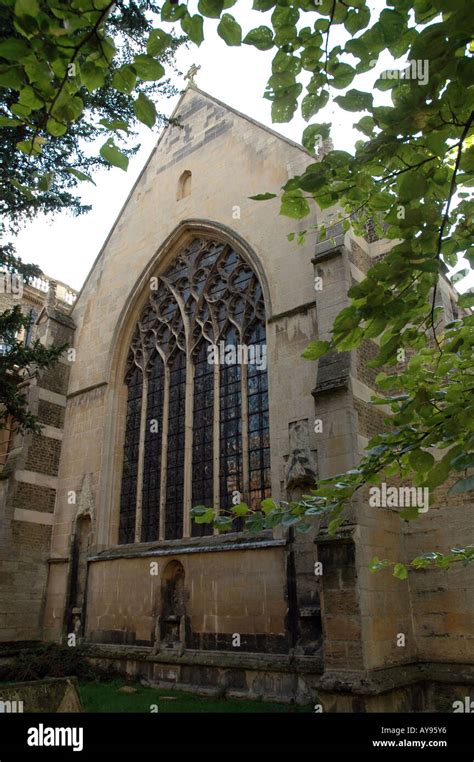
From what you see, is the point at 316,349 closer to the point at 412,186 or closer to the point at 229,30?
the point at 412,186

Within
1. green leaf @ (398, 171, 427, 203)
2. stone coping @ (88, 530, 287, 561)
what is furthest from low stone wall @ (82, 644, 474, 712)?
green leaf @ (398, 171, 427, 203)

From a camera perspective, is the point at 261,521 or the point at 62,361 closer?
the point at 261,521

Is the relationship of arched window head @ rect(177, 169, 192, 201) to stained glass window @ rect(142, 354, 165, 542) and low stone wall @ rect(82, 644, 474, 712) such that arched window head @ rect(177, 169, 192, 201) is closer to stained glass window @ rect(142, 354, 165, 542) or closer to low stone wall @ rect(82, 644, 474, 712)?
stained glass window @ rect(142, 354, 165, 542)

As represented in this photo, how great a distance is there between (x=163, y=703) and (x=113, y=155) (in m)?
8.87

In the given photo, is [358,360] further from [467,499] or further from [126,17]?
[126,17]

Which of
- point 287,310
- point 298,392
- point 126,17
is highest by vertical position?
point 126,17

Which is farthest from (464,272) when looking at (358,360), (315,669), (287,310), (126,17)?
(126,17)

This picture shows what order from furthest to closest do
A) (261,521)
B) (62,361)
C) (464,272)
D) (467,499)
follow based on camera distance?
1. (62,361)
2. (467,499)
3. (464,272)
4. (261,521)

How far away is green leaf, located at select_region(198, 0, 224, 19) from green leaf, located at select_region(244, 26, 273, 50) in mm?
314

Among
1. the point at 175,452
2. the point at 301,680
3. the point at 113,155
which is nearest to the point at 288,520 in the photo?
the point at 113,155

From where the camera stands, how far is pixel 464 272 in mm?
3662

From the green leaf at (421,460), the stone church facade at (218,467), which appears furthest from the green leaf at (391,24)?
the stone church facade at (218,467)

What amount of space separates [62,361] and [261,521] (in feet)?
44.5

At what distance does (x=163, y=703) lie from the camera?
351 inches
